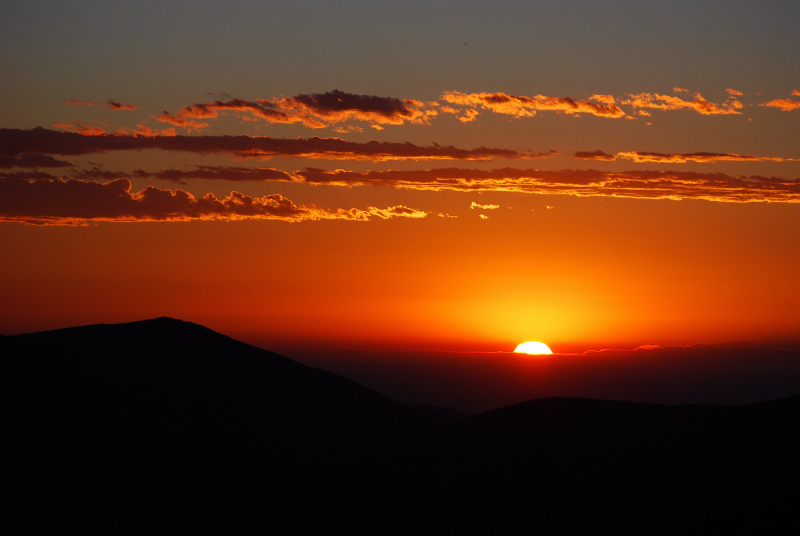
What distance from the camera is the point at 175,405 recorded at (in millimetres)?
60719

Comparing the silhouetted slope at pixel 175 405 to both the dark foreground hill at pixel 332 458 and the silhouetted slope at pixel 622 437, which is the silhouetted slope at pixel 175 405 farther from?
Result: the silhouetted slope at pixel 622 437

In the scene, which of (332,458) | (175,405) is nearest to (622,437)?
(332,458)

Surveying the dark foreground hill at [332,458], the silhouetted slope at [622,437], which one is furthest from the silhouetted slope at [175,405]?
the silhouetted slope at [622,437]

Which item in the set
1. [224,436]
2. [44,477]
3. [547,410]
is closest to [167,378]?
[224,436]

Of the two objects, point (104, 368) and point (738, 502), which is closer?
point (738, 502)

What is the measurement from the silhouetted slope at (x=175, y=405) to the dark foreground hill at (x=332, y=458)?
0.18 metres

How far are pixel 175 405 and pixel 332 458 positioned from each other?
14.5m

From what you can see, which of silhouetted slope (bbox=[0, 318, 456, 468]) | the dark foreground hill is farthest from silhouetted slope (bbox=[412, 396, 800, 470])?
silhouetted slope (bbox=[0, 318, 456, 468])

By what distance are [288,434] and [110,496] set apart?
17.6 meters

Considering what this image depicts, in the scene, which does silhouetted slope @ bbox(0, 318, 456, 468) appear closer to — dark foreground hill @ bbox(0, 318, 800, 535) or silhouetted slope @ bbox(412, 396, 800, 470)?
dark foreground hill @ bbox(0, 318, 800, 535)

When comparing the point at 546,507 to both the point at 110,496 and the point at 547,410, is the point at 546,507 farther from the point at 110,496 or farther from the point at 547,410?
the point at 110,496

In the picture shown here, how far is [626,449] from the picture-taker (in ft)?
133

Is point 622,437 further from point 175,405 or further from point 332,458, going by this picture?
point 175,405

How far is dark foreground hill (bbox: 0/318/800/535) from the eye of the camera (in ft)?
113
